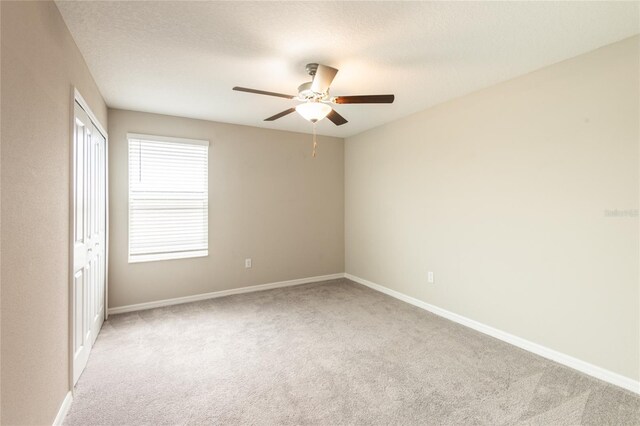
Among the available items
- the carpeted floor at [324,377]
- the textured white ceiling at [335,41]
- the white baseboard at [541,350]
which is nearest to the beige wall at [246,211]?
the carpeted floor at [324,377]

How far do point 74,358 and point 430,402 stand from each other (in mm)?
2505

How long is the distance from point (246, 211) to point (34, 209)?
3.08m

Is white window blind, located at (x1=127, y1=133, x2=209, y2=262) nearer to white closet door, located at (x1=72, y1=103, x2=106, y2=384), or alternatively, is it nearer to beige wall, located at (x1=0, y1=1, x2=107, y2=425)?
white closet door, located at (x1=72, y1=103, x2=106, y2=384)

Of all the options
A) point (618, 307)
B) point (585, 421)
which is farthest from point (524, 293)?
point (585, 421)

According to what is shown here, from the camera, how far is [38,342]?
1619 millimetres

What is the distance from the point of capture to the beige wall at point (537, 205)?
2303 millimetres

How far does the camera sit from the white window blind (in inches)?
155

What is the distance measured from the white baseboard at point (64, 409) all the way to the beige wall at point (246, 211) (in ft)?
6.30

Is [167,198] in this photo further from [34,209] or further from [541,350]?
[541,350]

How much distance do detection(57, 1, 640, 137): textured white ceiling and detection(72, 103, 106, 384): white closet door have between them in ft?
2.07

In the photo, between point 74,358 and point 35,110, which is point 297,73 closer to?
point 35,110

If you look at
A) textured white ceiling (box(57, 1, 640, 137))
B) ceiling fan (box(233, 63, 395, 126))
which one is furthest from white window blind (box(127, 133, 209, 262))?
ceiling fan (box(233, 63, 395, 126))

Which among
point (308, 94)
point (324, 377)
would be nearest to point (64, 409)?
point (324, 377)

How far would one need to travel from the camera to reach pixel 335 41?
2.27 metres
